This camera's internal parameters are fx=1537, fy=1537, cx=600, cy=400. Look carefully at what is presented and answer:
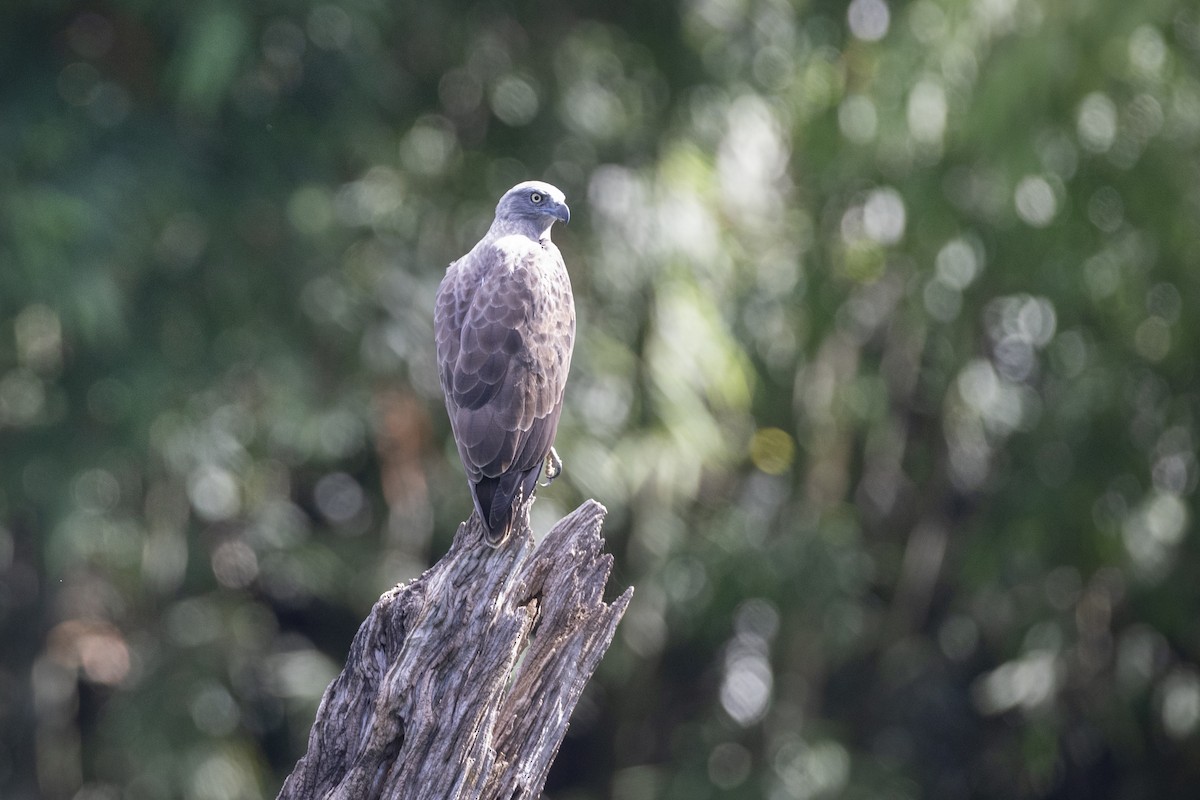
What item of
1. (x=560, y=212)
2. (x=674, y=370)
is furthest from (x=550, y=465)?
(x=674, y=370)

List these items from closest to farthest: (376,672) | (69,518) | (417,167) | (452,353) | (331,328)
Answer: (376,672) → (452,353) → (69,518) → (331,328) → (417,167)

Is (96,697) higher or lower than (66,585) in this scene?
lower

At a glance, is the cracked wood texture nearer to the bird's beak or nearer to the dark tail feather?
the dark tail feather

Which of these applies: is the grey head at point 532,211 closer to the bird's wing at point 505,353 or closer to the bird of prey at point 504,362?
the bird of prey at point 504,362

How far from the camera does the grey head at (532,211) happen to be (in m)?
5.93

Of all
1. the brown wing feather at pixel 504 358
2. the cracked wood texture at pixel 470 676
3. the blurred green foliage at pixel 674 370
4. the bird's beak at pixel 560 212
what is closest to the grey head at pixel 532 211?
the bird's beak at pixel 560 212

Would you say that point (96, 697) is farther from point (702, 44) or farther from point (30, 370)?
point (702, 44)

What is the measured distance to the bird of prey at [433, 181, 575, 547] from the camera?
15.7 ft

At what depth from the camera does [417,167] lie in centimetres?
1084

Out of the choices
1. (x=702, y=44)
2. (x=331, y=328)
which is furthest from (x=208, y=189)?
(x=702, y=44)

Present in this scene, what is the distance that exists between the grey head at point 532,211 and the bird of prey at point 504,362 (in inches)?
3.3

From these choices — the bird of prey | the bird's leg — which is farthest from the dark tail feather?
the bird's leg

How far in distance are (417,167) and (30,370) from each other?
294cm

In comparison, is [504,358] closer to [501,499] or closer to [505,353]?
[505,353]
